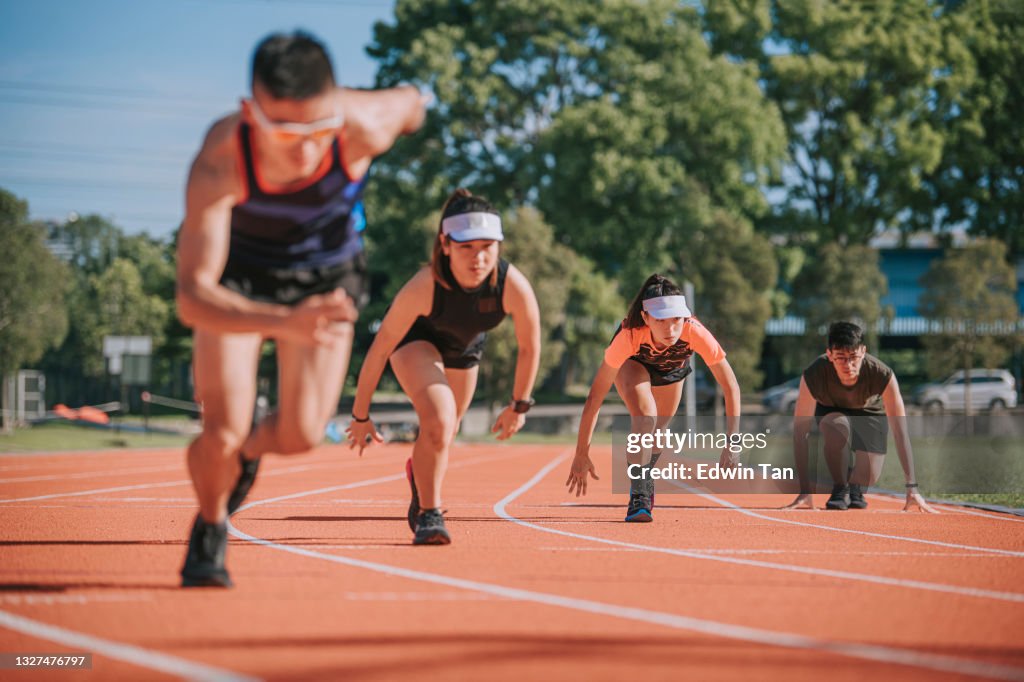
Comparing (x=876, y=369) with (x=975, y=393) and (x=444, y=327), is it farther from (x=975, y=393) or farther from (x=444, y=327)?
(x=975, y=393)

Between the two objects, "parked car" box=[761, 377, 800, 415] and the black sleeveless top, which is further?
"parked car" box=[761, 377, 800, 415]

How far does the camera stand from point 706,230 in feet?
128

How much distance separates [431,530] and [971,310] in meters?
34.9

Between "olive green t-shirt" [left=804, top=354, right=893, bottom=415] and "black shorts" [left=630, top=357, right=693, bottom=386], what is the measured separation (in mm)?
1435

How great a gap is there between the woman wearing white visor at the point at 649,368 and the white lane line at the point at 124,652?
4004 millimetres

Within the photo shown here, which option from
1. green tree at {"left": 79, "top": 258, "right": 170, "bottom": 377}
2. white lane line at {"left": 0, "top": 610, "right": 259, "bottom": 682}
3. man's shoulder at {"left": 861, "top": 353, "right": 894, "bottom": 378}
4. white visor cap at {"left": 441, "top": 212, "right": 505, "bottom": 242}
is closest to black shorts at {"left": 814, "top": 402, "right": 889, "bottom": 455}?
man's shoulder at {"left": 861, "top": 353, "right": 894, "bottom": 378}

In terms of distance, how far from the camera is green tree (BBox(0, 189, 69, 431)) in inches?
1512

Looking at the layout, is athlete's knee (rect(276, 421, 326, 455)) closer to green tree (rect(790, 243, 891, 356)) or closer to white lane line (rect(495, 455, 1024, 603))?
white lane line (rect(495, 455, 1024, 603))

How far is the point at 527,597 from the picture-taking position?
4770mm

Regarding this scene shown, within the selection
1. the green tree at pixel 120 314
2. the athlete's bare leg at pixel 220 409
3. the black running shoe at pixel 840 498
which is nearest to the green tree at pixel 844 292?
the black running shoe at pixel 840 498

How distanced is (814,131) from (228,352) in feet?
151

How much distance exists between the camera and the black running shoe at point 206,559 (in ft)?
15.8

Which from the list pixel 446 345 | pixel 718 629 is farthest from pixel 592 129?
pixel 718 629

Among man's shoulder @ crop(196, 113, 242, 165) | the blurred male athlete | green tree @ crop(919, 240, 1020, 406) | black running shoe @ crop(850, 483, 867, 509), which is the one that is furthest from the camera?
green tree @ crop(919, 240, 1020, 406)
